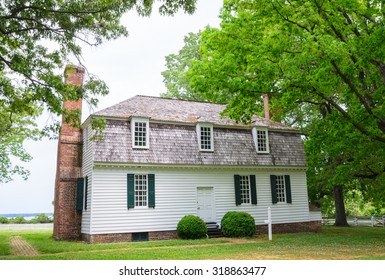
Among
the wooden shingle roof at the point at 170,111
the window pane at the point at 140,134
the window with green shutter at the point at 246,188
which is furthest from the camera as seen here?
the window with green shutter at the point at 246,188

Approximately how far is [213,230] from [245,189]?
3.00 meters

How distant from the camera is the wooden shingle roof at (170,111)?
17922mm

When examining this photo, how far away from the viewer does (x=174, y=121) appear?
18266mm

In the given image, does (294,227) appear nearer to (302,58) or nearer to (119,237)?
(119,237)

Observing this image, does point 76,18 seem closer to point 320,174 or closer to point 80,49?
point 80,49

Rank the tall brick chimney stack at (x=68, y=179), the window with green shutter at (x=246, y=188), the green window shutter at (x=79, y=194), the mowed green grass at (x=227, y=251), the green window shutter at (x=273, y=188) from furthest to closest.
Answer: the green window shutter at (x=273, y=188), the window with green shutter at (x=246, y=188), the tall brick chimney stack at (x=68, y=179), the green window shutter at (x=79, y=194), the mowed green grass at (x=227, y=251)

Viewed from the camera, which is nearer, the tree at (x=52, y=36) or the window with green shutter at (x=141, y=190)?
the tree at (x=52, y=36)

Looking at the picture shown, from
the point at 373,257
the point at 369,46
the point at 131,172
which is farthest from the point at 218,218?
the point at 369,46

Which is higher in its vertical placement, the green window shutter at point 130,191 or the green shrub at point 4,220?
the green window shutter at point 130,191

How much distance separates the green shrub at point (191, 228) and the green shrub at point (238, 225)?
1.12 m

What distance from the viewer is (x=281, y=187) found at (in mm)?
20266

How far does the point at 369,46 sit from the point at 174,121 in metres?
9.28

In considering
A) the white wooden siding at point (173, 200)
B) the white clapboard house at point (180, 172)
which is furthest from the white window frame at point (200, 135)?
the white wooden siding at point (173, 200)

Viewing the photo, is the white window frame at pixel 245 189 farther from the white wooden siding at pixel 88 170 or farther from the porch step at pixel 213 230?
the white wooden siding at pixel 88 170
